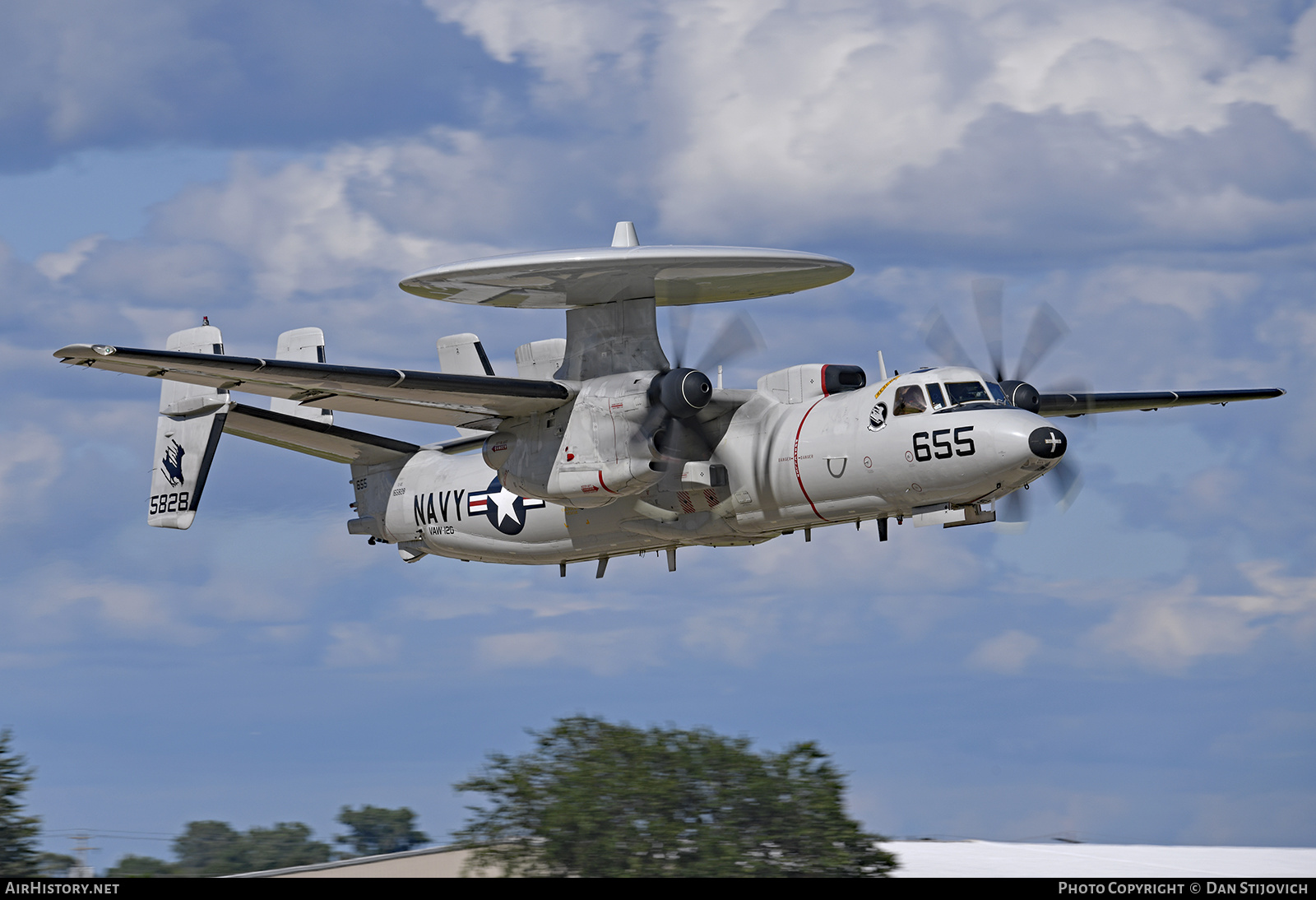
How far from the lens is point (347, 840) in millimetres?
26906

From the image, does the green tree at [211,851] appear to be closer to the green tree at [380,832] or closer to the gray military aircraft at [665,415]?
the green tree at [380,832]

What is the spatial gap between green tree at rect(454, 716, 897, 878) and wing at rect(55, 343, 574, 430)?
6.01 metres

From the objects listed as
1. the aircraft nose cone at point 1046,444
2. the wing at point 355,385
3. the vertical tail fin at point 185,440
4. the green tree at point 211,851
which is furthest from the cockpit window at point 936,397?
the green tree at point 211,851

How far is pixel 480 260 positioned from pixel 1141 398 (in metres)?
12.3

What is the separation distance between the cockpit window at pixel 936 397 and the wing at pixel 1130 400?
172 inches

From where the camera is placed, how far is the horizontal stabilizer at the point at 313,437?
2342cm

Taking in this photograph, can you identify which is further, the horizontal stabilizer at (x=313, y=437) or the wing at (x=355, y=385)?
the horizontal stabilizer at (x=313, y=437)

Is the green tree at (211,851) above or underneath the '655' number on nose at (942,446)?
underneath

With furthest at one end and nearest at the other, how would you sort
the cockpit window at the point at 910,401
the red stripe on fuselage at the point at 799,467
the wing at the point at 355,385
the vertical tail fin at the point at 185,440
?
1. the vertical tail fin at the point at 185,440
2. the red stripe on fuselage at the point at 799,467
3. the cockpit window at the point at 910,401
4. the wing at the point at 355,385

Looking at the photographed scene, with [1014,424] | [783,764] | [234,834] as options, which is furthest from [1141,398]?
[234,834]

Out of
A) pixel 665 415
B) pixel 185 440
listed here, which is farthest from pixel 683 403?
pixel 185 440

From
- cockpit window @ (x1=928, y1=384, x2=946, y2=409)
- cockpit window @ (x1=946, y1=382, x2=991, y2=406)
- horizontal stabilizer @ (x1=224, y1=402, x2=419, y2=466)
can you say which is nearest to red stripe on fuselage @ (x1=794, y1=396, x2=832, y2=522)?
cockpit window @ (x1=928, y1=384, x2=946, y2=409)

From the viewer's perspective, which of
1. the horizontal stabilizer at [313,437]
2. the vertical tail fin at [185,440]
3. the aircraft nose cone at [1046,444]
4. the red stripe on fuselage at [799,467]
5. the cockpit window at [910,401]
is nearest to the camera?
the aircraft nose cone at [1046,444]

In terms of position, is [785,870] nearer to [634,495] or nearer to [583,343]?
[634,495]
